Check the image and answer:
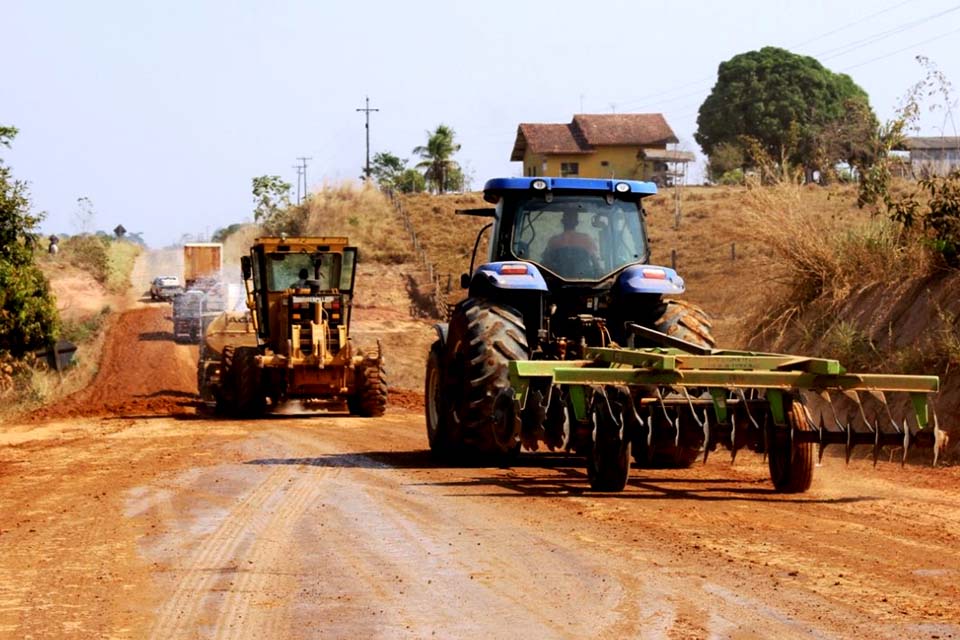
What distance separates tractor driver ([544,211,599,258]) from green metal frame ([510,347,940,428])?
255cm

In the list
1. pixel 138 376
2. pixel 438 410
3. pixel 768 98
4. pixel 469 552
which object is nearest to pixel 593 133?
pixel 768 98

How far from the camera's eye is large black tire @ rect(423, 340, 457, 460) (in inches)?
556

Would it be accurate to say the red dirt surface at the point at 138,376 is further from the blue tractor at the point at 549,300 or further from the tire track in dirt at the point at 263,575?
the tire track in dirt at the point at 263,575

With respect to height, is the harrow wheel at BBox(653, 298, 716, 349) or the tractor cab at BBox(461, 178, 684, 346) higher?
the tractor cab at BBox(461, 178, 684, 346)

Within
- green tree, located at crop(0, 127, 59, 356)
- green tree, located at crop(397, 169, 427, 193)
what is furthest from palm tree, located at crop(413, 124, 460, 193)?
green tree, located at crop(0, 127, 59, 356)

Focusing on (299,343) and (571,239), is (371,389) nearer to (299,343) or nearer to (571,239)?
(299,343)

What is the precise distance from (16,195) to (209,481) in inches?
703

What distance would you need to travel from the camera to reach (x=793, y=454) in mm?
11188

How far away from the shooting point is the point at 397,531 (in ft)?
31.3

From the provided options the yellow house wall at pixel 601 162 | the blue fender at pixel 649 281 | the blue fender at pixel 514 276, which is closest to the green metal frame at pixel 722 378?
the blue fender at pixel 514 276

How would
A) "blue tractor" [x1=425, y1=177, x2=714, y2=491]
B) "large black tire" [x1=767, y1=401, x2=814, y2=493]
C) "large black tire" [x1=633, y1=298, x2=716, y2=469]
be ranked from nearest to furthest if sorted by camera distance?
1. "large black tire" [x1=767, y1=401, x2=814, y2=493]
2. "blue tractor" [x1=425, y1=177, x2=714, y2=491]
3. "large black tire" [x1=633, y1=298, x2=716, y2=469]

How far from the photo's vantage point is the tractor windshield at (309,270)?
81.3ft

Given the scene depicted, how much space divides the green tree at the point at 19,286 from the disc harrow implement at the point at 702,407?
20712 millimetres

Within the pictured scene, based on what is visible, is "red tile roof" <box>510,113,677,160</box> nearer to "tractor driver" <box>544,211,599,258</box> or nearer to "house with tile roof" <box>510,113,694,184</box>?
"house with tile roof" <box>510,113,694,184</box>
